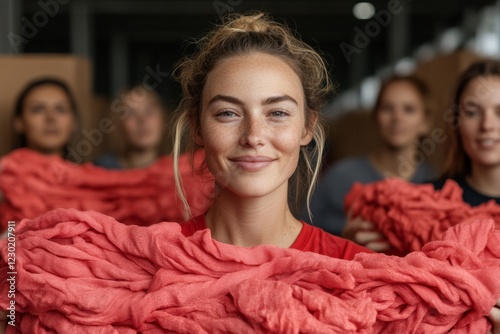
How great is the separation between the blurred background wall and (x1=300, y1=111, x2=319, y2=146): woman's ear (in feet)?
0.48

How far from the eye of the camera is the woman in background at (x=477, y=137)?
2.04 m

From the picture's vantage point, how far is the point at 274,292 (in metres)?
1.18

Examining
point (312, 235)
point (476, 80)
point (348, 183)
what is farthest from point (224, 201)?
point (348, 183)

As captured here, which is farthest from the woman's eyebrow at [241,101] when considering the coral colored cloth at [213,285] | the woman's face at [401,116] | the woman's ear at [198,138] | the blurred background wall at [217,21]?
the woman's face at [401,116]

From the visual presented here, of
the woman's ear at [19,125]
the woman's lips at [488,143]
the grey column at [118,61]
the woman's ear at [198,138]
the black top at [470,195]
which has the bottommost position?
the black top at [470,195]

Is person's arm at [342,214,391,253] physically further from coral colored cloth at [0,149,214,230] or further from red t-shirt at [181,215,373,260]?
coral colored cloth at [0,149,214,230]

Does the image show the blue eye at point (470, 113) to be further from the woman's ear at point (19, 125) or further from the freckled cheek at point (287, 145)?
the woman's ear at point (19, 125)

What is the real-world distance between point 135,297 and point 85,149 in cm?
236

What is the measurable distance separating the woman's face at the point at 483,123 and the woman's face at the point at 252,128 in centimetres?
79

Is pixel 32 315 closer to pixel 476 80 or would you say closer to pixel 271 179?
pixel 271 179

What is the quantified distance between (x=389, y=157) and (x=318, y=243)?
67.4 inches

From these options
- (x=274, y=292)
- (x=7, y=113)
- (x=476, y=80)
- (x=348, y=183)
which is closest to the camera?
(x=274, y=292)

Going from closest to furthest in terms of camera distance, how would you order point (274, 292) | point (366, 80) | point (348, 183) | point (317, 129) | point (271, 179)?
point (274, 292) < point (271, 179) < point (317, 129) < point (348, 183) < point (366, 80)

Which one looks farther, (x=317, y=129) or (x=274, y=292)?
(x=317, y=129)
